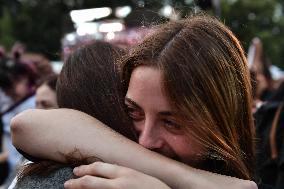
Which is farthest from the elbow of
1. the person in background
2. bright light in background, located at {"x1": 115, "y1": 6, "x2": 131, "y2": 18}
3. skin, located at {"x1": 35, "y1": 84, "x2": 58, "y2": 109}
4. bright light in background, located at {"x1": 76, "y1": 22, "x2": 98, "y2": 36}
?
bright light in background, located at {"x1": 76, "y1": 22, "x2": 98, "y2": 36}

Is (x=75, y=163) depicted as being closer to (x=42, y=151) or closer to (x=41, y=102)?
(x=42, y=151)

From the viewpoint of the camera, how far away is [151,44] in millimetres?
1500

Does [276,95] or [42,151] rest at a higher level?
[42,151]

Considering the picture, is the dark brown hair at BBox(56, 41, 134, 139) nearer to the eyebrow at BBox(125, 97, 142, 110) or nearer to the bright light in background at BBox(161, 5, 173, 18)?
the eyebrow at BBox(125, 97, 142, 110)

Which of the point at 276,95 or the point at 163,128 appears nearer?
the point at 163,128

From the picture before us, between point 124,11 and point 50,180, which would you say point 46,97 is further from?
point 124,11

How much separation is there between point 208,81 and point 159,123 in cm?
16

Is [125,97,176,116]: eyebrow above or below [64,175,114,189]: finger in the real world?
above

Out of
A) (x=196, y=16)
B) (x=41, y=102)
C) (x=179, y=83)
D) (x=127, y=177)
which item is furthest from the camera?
(x=41, y=102)

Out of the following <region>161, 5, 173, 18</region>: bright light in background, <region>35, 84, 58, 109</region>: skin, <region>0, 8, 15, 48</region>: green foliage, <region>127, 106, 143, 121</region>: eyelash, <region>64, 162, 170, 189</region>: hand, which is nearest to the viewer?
<region>64, 162, 170, 189</region>: hand

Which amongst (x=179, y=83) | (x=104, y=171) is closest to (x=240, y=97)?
(x=179, y=83)

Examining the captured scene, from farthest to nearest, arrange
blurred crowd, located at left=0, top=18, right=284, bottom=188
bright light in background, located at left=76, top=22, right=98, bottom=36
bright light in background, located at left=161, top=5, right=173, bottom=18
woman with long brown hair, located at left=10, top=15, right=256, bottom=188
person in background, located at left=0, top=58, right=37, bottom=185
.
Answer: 1. bright light in background, located at left=76, top=22, right=98, bottom=36
2. person in background, located at left=0, top=58, right=37, bottom=185
3. blurred crowd, located at left=0, top=18, right=284, bottom=188
4. bright light in background, located at left=161, top=5, right=173, bottom=18
5. woman with long brown hair, located at left=10, top=15, right=256, bottom=188

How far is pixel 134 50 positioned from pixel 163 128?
272mm

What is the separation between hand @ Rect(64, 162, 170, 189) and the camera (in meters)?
1.23
